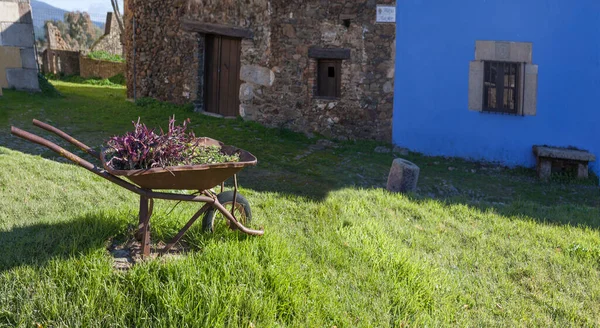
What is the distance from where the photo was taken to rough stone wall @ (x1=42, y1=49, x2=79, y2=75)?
72.3 ft

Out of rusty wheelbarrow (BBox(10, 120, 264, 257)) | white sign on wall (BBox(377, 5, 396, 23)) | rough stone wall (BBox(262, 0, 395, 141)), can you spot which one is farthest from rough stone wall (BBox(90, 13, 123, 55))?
rusty wheelbarrow (BBox(10, 120, 264, 257))

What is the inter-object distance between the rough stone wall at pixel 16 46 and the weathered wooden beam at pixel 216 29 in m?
3.39

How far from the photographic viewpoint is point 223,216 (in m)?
4.61

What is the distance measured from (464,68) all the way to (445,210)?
181 inches

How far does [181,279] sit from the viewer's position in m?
3.61

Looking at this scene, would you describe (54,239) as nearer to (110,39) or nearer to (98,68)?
(98,68)

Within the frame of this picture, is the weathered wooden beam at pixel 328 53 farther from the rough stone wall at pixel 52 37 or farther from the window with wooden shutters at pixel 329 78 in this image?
the rough stone wall at pixel 52 37

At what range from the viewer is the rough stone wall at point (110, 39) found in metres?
25.7

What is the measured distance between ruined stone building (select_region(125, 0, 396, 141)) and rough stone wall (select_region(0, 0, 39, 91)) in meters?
2.91

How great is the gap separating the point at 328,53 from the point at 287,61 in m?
0.87

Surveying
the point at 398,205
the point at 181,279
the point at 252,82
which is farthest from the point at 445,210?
the point at 252,82

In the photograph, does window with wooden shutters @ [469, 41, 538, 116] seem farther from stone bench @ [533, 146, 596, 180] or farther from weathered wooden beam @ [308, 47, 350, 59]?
weathered wooden beam @ [308, 47, 350, 59]

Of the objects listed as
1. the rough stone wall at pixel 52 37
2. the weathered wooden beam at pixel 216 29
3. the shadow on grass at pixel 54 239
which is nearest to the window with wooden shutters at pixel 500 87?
the weathered wooden beam at pixel 216 29

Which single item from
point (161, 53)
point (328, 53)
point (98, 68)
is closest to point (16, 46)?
point (161, 53)
